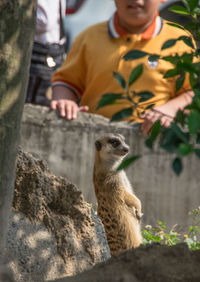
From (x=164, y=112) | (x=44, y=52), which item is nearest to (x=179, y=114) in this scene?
(x=164, y=112)

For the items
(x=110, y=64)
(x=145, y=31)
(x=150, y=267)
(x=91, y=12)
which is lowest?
(x=150, y=267)

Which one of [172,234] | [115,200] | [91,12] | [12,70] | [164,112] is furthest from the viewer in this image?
[91,12]

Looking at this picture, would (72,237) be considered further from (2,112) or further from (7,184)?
(2,112)

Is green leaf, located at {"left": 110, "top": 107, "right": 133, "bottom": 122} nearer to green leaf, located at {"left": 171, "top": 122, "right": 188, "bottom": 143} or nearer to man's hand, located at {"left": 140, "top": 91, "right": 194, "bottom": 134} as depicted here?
green leaf, located at {"left": 171, "top": 122, "right": 188, "bottom": 143}

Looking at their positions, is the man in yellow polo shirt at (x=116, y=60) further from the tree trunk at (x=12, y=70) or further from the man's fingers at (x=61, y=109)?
the tree trunk at (x=12, y=70)

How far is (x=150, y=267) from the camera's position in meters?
1.73

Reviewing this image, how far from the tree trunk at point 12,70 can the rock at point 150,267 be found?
0.32m

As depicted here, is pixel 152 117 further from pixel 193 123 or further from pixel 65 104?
pixel 193 123

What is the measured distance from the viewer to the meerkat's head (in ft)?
10.6

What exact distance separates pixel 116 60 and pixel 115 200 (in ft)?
4.95

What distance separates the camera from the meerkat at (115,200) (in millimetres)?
2873

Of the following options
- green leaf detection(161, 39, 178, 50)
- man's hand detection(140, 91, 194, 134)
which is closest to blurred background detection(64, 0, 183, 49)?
man's hand detection(140, 91, 194, 134)

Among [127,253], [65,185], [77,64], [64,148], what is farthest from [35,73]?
[127,253]

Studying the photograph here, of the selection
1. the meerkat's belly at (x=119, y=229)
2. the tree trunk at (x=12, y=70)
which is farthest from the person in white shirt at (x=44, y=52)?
the tree trunk at (x=12, y=70)
